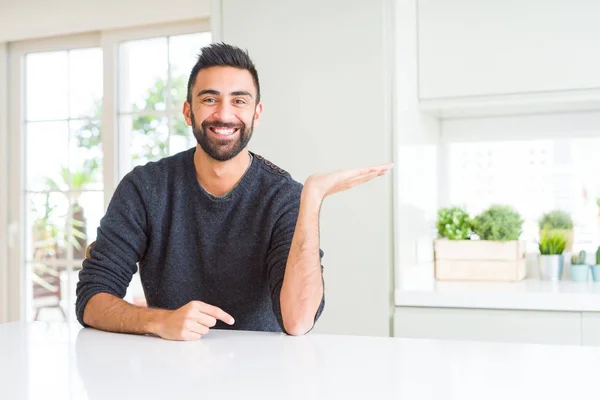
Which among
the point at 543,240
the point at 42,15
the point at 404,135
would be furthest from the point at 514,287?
the point at 42,15

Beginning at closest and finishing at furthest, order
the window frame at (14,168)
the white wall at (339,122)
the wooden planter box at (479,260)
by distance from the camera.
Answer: the white wall at (339,122) < the wooden planter box at (479,260) < the window frame at (14,168)

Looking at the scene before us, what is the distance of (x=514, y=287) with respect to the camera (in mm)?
2613

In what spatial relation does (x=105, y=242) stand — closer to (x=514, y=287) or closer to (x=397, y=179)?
(x=397, y=179)

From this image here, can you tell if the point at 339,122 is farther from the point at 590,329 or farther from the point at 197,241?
the point at 590,329

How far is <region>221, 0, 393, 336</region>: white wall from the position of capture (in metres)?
2.64

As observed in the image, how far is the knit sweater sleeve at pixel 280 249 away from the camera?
5.56ft

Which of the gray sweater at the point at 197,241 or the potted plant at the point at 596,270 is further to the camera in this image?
the potted plant at the point at 596,270

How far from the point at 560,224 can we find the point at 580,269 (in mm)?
243

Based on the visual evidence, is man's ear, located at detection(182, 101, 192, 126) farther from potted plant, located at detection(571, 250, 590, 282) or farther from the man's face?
potted plant, located at detection(571, 250, 590, 282)

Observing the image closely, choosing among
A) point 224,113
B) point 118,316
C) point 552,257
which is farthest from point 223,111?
point 552,257

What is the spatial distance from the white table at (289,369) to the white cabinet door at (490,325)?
1146 millimetres

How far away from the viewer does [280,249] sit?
5.79 ft

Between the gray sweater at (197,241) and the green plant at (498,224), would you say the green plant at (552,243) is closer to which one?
the green plant at (498,224)

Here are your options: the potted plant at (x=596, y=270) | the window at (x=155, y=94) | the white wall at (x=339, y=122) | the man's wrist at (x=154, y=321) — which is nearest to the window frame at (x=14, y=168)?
the window at (x=155, y=94)
